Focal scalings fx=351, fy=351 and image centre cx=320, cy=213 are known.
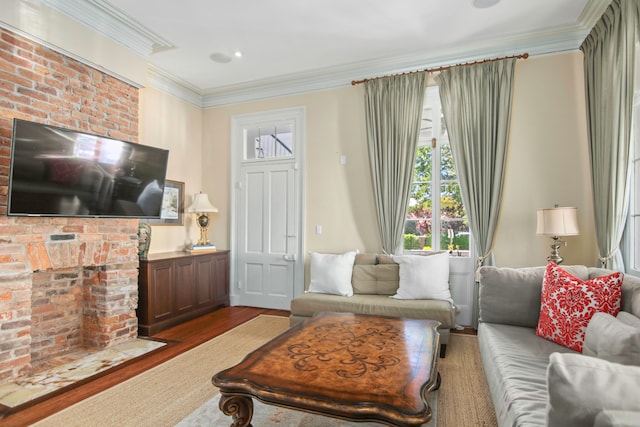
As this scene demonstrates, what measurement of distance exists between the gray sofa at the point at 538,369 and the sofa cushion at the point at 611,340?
0.02m

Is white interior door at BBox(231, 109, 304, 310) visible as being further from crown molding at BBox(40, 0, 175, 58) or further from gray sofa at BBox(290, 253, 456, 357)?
crown molding at BBox(40, 0, 175, 58)

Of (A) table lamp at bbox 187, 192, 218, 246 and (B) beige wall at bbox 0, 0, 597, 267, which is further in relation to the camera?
(A) table lamp at bbox 187, 192, 218, 246

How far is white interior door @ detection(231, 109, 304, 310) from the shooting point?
4840mm

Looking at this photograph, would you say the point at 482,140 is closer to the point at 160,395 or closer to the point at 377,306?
the point at 377,306

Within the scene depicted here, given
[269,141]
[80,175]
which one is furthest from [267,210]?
[80,175]

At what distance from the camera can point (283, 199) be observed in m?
4.90

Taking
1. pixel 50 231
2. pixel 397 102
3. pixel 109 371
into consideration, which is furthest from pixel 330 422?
pixel 397 102

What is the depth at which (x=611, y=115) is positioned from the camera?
2.97m

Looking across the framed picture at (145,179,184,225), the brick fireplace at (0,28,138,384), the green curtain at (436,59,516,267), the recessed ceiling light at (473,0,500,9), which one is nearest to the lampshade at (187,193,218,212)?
the framed picture at (145,179,184,225)

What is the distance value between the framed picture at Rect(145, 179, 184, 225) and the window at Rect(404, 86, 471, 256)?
3.09 m

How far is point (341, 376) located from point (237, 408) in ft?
1.82

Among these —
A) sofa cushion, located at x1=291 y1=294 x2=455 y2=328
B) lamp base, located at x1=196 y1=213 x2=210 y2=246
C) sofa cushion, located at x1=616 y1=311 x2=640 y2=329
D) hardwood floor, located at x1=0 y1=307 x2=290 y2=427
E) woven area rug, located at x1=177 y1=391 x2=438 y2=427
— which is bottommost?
woven area rug, located at x1=177 y1=391 x2=438 y2=427

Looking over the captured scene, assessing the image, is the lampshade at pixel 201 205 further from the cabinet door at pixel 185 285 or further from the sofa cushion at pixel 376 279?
the sofa cushion at pixel 376 279

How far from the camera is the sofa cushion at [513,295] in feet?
8.49
